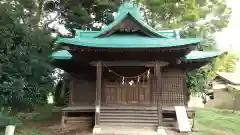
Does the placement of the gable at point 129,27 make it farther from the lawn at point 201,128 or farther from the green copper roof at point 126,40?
the lawn at point 201,128

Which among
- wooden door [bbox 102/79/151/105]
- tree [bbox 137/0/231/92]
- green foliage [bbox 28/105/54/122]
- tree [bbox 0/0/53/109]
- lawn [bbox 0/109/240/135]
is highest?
tree [bbox 137/0/231/92]

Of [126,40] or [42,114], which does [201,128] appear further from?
[42,114]

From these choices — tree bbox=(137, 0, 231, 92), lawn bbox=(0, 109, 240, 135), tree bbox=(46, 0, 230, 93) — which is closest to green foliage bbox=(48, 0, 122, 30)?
tree bbox=(46, 0, 230, 93)

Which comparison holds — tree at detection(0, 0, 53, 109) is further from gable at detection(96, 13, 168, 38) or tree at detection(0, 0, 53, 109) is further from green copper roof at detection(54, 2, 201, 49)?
gable at detection(96, 13, 168, 38)

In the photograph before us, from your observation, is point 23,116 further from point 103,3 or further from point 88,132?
point 103,3

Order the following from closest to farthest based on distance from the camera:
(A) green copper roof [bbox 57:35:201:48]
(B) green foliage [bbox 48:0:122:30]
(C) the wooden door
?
1. (A) green copper roof [bbox 57:35:201:48]
2. (C) the wooden door
3. (B) green foliage [bbox 48:0:122:30]

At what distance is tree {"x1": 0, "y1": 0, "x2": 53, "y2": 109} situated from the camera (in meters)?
15.7

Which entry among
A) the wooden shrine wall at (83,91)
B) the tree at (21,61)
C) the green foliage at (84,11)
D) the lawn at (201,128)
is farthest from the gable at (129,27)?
the green foliage at (84,11)

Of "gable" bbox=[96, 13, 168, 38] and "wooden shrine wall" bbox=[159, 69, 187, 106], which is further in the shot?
"wooden shrine wall" bbox=[159, 69, 187, 106]

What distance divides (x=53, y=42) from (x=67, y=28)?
4.44m

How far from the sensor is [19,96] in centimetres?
1595

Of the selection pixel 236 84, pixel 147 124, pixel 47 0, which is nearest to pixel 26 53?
pixel 147 124

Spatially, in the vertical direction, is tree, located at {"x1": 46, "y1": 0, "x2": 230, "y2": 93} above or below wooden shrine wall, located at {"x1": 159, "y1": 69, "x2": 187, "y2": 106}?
above

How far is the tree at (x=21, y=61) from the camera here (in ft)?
51.5
